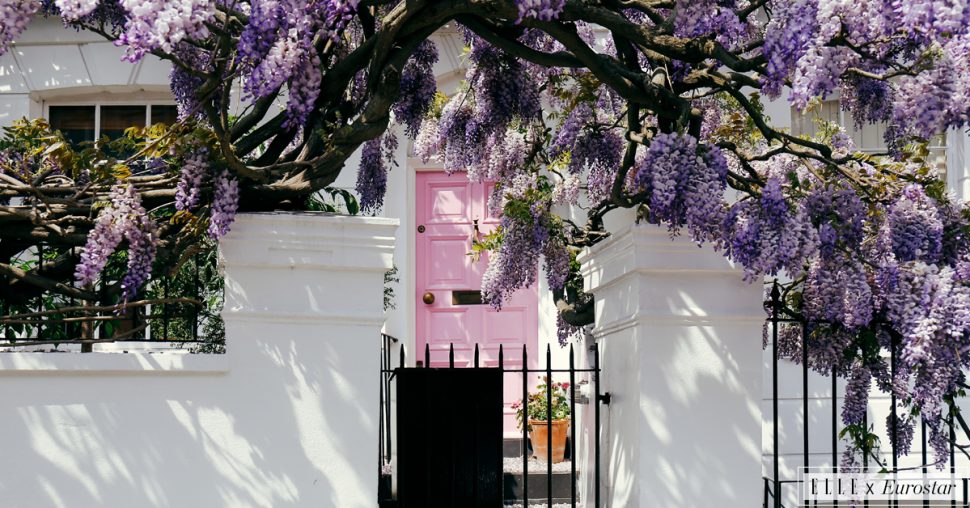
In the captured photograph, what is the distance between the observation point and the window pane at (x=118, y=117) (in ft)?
32.3

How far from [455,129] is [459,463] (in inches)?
94.0

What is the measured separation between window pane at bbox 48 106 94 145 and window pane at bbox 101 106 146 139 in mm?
122

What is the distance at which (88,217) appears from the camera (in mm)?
4180

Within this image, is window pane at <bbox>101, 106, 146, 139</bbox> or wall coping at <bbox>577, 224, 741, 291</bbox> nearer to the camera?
wall coping at <bbox>577, 224, 741, 291</bbox>

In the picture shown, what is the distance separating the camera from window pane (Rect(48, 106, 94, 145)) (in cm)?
983

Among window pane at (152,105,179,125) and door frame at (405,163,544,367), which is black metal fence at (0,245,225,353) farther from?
window pane at (152,105,179,125)

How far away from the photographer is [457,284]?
9.99 m

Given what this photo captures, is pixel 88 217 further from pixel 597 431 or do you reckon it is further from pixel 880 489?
pixel 880 489

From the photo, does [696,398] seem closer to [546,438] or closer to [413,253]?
[546,438]

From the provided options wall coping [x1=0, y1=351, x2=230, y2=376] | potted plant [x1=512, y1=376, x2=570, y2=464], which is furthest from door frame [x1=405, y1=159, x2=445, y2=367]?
wall coping [x1=0, y1=351, x2=230, y2=376]

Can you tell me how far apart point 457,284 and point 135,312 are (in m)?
5.59

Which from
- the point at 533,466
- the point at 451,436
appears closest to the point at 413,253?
the point at 533,466

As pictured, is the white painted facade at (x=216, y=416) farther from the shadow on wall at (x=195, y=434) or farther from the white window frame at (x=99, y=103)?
the white window frame at (x=99, y=103)

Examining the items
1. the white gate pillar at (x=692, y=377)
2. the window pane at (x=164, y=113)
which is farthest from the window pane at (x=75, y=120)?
the white gate pillar at (x=692, y=377)
